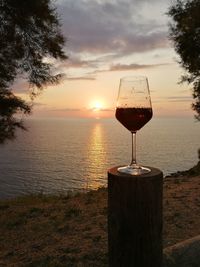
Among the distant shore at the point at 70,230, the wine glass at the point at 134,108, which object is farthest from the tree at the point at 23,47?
the wine glass at the point at 134,108

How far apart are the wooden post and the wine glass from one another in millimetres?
124

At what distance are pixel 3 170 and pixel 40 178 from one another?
1268 cm

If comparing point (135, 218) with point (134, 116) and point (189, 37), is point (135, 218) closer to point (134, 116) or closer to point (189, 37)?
point (134, 116)

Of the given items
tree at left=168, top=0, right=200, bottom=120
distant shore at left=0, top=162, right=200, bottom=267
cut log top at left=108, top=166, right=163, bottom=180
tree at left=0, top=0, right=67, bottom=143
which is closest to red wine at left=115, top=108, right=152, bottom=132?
cut log top at left=108, top=166, right=163, bottom=180

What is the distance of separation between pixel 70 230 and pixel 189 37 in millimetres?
14293

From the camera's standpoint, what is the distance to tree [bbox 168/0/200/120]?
18.0m

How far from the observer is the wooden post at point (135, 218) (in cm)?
294

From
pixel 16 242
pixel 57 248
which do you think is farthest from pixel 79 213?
pixel 57 248

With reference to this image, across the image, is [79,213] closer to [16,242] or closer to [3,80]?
[16,242]

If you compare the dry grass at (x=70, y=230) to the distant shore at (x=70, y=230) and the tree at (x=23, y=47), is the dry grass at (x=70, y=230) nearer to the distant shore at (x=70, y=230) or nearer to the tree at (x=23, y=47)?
the distant shore at (x=70, y=230)

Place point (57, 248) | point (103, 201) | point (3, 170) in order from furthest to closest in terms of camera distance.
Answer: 1. point (3, 170)
2. point (103, 201)
3. point (57, 248)

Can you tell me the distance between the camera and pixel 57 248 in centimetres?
597

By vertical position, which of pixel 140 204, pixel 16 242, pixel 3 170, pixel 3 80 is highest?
pixel 3 80

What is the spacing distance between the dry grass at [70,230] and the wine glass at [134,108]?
2543 millimetres
